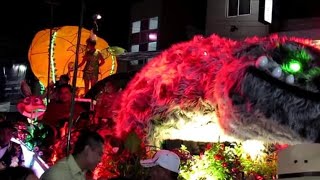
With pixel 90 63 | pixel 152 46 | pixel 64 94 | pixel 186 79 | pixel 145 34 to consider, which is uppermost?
pixel 145 34

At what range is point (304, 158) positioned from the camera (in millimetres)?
2396

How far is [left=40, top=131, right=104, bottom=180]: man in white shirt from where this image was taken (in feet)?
14.8

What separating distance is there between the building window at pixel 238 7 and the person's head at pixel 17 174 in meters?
18.0

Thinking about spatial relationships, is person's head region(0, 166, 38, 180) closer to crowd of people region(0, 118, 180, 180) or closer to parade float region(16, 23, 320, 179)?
crowd of people region(0, 118, 180, 180)

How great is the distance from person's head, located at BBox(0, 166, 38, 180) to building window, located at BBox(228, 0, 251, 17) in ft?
58.9

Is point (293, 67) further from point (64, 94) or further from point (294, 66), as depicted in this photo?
point (64, 94)

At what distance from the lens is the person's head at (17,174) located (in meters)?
3.90

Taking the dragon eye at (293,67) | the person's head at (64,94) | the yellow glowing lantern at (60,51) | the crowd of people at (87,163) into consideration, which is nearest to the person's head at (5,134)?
the person's head at (64,94)

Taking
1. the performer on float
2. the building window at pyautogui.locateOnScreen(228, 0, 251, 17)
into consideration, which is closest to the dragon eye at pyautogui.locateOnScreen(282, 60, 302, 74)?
the performer on float

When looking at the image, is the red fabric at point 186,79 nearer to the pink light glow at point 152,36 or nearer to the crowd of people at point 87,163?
the crowd of people at point 87,163

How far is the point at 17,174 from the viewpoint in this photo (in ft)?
12.9

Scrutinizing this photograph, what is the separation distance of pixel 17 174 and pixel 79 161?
0.74 metres

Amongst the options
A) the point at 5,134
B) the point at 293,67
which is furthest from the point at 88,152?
the point at 293,67

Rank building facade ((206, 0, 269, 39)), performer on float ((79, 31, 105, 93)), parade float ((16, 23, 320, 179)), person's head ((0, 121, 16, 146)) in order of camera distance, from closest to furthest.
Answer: parade float ((16, 23, 320, 179)) < person's head ((0, 121, 16, 146)) < performer on float ((79, 31, 105, 93)) < building facade ((206, 0, 269, 39))
